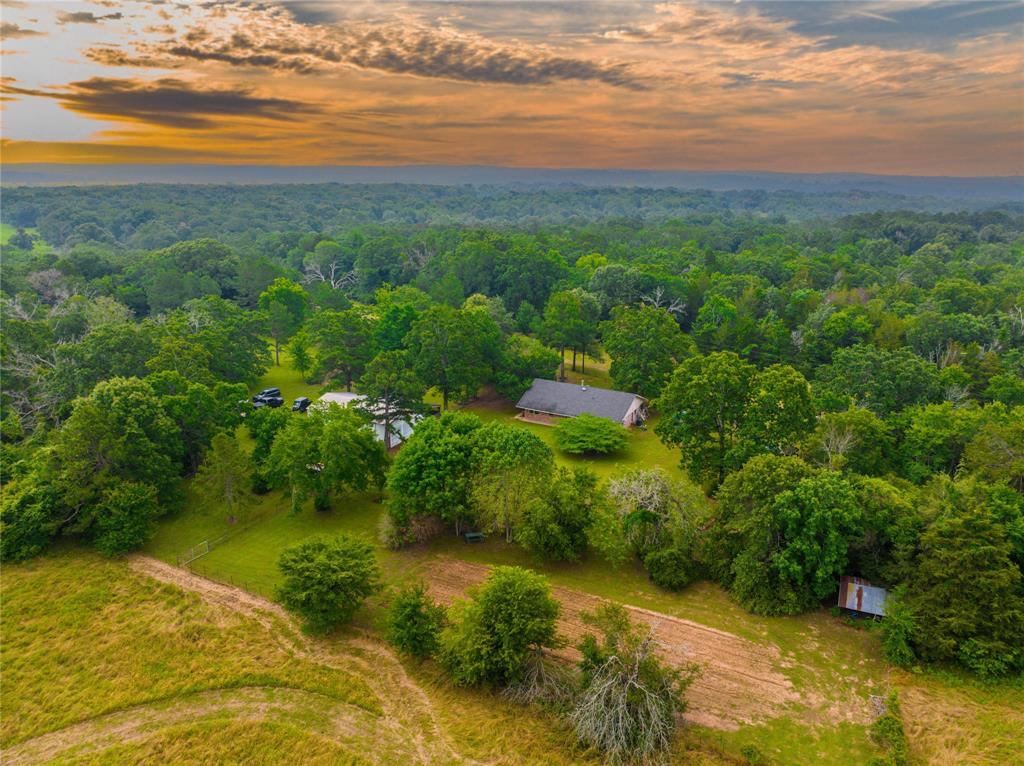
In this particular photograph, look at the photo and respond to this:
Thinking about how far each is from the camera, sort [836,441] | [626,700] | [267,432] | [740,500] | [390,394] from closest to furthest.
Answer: [626,700], [740,500], [836,441], [267,432], [390,394]

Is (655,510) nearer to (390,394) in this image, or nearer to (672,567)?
(672,567)

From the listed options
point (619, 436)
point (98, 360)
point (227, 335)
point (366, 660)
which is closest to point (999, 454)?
point (619, 436)

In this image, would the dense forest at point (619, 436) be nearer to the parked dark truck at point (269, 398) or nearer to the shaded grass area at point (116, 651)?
the parked dark truck at point (269, 398)

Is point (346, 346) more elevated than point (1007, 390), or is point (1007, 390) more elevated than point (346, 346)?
point (346, 346)

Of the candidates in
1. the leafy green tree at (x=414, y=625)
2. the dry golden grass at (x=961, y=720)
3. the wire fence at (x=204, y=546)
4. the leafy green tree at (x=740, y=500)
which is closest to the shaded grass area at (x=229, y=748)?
the leafy green tree at (x=414, y=625)

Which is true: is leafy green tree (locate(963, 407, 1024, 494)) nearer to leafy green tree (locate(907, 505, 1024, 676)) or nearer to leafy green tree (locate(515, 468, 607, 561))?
leafy green tree (locate(907, 505, 1024, 676))

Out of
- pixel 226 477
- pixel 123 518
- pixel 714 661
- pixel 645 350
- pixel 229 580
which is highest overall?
pixel 645 350

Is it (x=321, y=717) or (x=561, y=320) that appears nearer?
(x=321, y=717)
